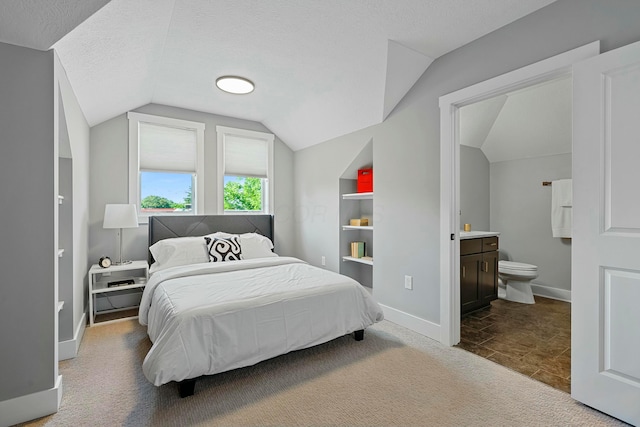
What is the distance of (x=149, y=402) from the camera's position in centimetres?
186

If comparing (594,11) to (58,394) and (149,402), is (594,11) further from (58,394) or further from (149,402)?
(58,394)

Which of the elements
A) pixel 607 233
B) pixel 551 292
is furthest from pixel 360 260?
pixel 551 292

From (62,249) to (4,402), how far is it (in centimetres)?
114

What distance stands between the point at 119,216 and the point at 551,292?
5.55 m

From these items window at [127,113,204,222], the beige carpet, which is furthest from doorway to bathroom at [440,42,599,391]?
window at [127,113,204,222]

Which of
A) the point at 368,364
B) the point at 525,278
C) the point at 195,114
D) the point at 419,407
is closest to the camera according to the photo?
the point at 419,407

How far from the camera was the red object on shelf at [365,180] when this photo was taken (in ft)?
12.5

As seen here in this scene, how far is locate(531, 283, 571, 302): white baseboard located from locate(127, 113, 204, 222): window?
16.0ft

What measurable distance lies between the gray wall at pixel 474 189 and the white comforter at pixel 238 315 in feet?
8.41

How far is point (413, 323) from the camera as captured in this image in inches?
119

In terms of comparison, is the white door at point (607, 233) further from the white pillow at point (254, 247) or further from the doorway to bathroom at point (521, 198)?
the white pillow at point (254, 247)

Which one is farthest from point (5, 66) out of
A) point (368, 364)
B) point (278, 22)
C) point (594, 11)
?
point (594, 11)

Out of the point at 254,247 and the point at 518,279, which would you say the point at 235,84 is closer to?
the point at 254,247

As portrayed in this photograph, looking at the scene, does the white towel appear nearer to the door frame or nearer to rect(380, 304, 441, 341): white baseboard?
the door frame
